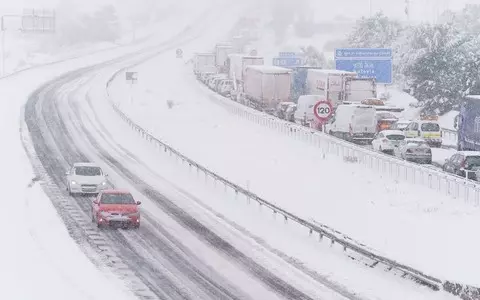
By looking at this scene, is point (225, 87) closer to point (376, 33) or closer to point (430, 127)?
point (376, 33)

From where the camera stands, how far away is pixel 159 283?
24.3 metres

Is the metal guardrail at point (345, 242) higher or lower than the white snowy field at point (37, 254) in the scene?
higher

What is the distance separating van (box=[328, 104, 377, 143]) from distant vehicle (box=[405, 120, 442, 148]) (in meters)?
2.79

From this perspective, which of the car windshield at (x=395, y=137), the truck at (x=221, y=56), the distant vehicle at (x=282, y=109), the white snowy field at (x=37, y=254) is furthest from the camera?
the truck at (x=221, y=56)

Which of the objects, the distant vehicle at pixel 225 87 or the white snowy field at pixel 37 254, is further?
the distant vehicle at pixel 225 87

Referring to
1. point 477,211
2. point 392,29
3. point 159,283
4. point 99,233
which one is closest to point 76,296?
point 159,283

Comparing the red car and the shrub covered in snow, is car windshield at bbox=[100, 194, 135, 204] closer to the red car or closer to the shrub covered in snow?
the red car

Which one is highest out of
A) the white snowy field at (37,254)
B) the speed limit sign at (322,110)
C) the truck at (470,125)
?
the speed limit sign at (322,110)

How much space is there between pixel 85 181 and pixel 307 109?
2234 centimetres

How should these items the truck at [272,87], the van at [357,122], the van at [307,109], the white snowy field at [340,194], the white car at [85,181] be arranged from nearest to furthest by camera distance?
1. the white snowy field at [340,194]
2. the white car at [85,181]
3. the van at [357,122]
4. the van at [307,109]
5. the truck at [272,87]

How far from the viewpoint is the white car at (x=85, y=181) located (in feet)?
128

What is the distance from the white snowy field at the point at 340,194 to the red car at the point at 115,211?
6.89 m

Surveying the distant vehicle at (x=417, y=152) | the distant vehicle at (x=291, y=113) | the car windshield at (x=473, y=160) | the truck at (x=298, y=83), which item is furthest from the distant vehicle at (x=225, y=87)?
the car windshield at (x=473, y=160)

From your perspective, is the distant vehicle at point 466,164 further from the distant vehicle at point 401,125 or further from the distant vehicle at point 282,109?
the distant vehicle at point 282,109
